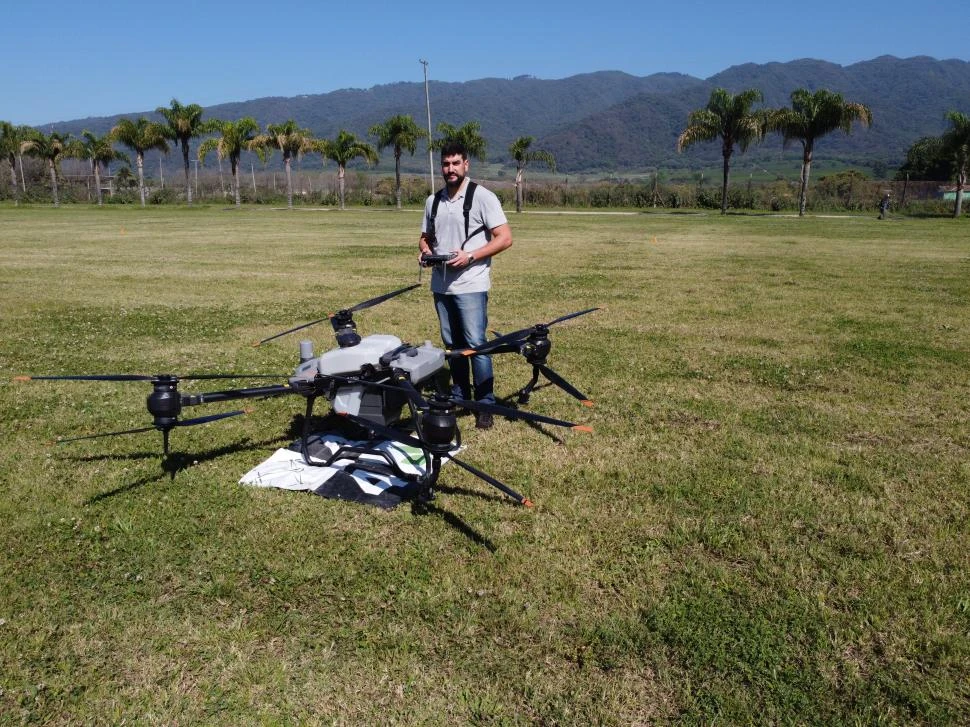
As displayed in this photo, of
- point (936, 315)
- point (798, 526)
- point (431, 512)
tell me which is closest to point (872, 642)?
point (798, 526)

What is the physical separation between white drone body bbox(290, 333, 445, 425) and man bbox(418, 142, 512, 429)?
37.6 inches

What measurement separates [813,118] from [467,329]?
4710cm

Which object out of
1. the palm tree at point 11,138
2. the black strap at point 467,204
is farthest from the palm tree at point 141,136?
the black strap at point 467,204

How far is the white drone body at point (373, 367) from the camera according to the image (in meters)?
5.24

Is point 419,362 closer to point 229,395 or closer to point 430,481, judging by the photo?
point 430,481

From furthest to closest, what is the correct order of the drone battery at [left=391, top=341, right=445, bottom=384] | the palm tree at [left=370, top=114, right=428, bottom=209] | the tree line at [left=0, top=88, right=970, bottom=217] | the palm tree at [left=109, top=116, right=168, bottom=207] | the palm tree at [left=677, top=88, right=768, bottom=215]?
the palm tree at [left=109, top=116, right=168, bottom=207] < the palm tree at [left=370, top=114, right=428, bottom=209] < the palm tree at [left=677, top=88, right=768, bottom=215] < the tree line at [left=0, top=88, right=970, bottom=217] < the drone battery at [left=391, top=341, right=445, bottom=384]

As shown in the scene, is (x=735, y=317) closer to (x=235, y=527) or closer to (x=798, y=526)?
(x=798, y=526)

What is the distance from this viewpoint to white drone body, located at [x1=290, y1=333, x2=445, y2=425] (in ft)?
17.2

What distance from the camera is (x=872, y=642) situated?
363cm

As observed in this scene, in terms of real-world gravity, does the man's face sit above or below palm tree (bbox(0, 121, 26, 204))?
below

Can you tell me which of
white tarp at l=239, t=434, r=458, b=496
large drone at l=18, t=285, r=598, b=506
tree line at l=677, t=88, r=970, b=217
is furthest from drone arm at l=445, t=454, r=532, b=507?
tree line at l=677, t=88, r=970, b=217

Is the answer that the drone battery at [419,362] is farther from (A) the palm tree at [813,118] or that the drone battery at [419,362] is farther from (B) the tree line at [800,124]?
(A) the palm tree at [813,118]

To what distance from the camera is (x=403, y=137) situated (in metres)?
58.7

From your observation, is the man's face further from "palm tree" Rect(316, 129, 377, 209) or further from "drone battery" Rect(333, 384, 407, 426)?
"palm tree" Rect(316, 129, 377, 209)
